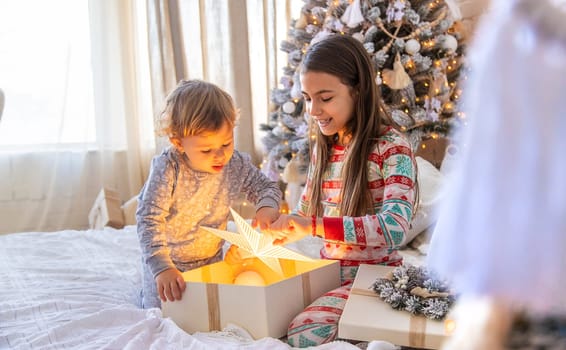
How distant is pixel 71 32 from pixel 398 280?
2.87 meters

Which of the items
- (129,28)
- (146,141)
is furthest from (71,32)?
(146,141)

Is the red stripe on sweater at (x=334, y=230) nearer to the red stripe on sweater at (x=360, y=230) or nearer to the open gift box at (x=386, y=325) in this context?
the red stripe on sweater at (x=360, y=230)

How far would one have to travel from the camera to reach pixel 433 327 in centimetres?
80

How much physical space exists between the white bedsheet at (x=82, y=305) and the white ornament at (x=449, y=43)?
5.34ft

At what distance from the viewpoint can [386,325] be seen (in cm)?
81

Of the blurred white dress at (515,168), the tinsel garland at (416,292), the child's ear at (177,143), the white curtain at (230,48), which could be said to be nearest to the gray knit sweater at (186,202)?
the child's ear at (177,143)

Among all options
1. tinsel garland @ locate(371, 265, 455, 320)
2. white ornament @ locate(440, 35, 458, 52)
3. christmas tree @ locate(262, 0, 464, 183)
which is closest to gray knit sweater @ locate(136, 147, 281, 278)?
tinsel garland @ locate(371, 265, 455, 320)

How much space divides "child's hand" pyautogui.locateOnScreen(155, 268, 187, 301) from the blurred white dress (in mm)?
728

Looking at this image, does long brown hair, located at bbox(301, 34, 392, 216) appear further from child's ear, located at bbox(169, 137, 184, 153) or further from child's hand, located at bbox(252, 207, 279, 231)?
child's ear, located at bbox(169, 137, 184, 153)

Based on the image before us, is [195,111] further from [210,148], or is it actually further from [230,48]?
[230,48]

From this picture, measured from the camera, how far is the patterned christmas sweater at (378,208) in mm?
1148

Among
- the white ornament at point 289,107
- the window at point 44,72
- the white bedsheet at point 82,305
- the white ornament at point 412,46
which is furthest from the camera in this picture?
the window at point 44,72

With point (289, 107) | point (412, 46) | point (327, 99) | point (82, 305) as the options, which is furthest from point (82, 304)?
point (412, 46)

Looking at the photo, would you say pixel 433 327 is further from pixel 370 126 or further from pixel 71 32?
pixel 71 32
